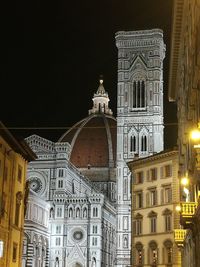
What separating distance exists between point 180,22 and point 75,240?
5351 centimetres

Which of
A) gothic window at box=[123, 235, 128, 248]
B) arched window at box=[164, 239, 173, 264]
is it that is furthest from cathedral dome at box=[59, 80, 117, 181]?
arched window at box=[164, 239, 173, 264]

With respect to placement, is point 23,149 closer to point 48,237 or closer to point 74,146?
point 48,237

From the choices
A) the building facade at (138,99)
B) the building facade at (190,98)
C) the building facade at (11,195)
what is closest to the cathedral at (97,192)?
the building facade at (138,99)

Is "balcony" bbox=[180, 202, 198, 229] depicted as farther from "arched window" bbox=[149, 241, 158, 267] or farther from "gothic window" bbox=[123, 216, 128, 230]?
"gothic window" bbox=[123, 216, 128, 230]

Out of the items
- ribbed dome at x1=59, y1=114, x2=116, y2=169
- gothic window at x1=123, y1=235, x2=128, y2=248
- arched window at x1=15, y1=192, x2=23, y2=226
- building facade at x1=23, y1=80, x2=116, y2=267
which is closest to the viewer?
arched window at x1=15, y1=192, x2=23, y2=226

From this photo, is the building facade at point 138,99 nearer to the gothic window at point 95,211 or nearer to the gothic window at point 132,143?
the gothic window at point 132,143

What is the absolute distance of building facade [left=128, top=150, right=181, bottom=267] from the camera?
41562mm

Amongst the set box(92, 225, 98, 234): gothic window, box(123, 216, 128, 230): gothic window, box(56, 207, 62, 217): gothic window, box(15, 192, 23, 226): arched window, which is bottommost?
box(15, 192, 23, 226): arched window

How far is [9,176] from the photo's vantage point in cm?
3412

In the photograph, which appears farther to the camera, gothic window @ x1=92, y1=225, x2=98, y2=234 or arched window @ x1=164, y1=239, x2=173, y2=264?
gothic window @ x1=92, y1=225, x2=98, y2=234

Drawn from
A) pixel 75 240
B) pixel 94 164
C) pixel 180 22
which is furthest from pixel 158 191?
pixel 94 164

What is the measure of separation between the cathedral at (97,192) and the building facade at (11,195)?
1261 inches

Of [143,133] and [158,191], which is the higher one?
[143,133]

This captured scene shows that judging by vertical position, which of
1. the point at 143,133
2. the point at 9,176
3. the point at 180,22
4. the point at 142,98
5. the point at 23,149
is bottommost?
the point at 9,176
